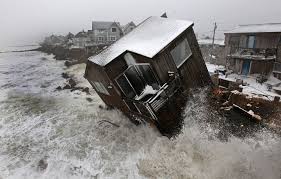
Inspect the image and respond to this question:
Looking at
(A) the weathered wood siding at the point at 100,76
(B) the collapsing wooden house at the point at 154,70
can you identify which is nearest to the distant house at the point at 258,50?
(B) the collapsing wooden house at the point at 154,70

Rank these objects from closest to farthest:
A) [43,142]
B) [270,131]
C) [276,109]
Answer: [270,131], [276,109], [43,142]

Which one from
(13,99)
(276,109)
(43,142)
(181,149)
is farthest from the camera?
(13,99)

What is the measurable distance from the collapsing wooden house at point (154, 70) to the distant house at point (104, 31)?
1981 inches

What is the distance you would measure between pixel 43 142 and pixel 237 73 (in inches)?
1025

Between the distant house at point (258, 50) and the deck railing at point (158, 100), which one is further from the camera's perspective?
the distant house at point (258, 50)

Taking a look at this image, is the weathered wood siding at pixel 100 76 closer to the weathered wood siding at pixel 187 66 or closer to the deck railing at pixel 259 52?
the weathered wood siding at pixel 187 66

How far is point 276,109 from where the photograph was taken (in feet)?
37.8

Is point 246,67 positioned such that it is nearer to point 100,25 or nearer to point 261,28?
point 261,28

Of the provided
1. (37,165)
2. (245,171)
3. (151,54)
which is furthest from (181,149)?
(37,165)

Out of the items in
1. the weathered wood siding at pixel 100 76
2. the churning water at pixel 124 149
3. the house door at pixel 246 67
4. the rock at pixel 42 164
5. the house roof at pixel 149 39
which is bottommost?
the house door at pixel 246 67

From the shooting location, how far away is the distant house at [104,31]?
2384 inches

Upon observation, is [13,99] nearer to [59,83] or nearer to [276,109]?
[59,83]

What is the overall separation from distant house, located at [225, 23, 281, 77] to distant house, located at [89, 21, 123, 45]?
40.8 metres

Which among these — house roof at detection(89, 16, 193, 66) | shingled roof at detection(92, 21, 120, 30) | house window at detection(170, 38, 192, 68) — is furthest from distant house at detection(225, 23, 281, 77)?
shingled roof at detection(92, 21, 120, 30)
